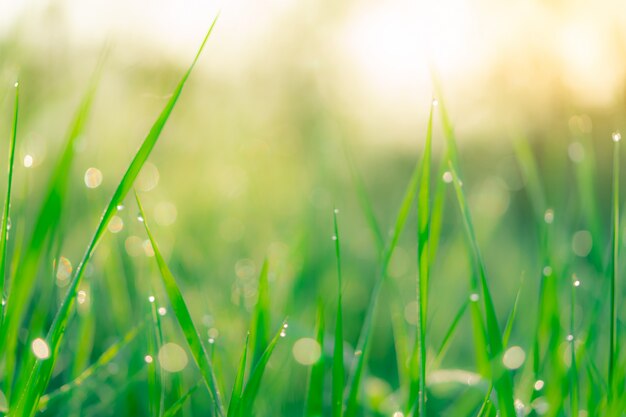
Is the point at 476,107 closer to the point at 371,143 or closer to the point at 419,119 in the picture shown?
the point at 419,119

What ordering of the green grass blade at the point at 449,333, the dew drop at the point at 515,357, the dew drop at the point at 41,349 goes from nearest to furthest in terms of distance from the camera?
the dew drop at the point at 41,349, the green grass blade at the point at 449,333, the dew drop at the point at 515,357

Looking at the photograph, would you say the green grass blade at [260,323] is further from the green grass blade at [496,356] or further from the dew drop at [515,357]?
the dew drop at [515,357]

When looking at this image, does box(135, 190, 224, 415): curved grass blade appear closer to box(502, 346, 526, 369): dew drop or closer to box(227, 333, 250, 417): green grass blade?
box(227, 333, 250, 417): green grass blade

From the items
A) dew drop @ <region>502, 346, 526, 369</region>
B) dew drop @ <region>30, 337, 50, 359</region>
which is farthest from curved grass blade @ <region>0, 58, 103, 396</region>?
dew drop @ <region>502, 346, 526, 369</region>

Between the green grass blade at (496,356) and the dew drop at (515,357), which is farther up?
the green grass blade at (496,356)

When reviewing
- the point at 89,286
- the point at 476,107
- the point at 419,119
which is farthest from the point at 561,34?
the point at 419,119

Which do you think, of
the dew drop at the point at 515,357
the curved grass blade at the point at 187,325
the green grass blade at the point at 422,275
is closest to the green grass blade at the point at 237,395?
the curved grass blade at the point at 187,325

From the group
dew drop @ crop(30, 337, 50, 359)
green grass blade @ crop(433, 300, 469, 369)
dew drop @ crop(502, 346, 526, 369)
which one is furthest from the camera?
dew drop @ crop(502, 346, 526, 369)

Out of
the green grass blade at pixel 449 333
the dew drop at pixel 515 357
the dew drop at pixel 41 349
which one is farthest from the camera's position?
the dew drop at pixel 515 357
